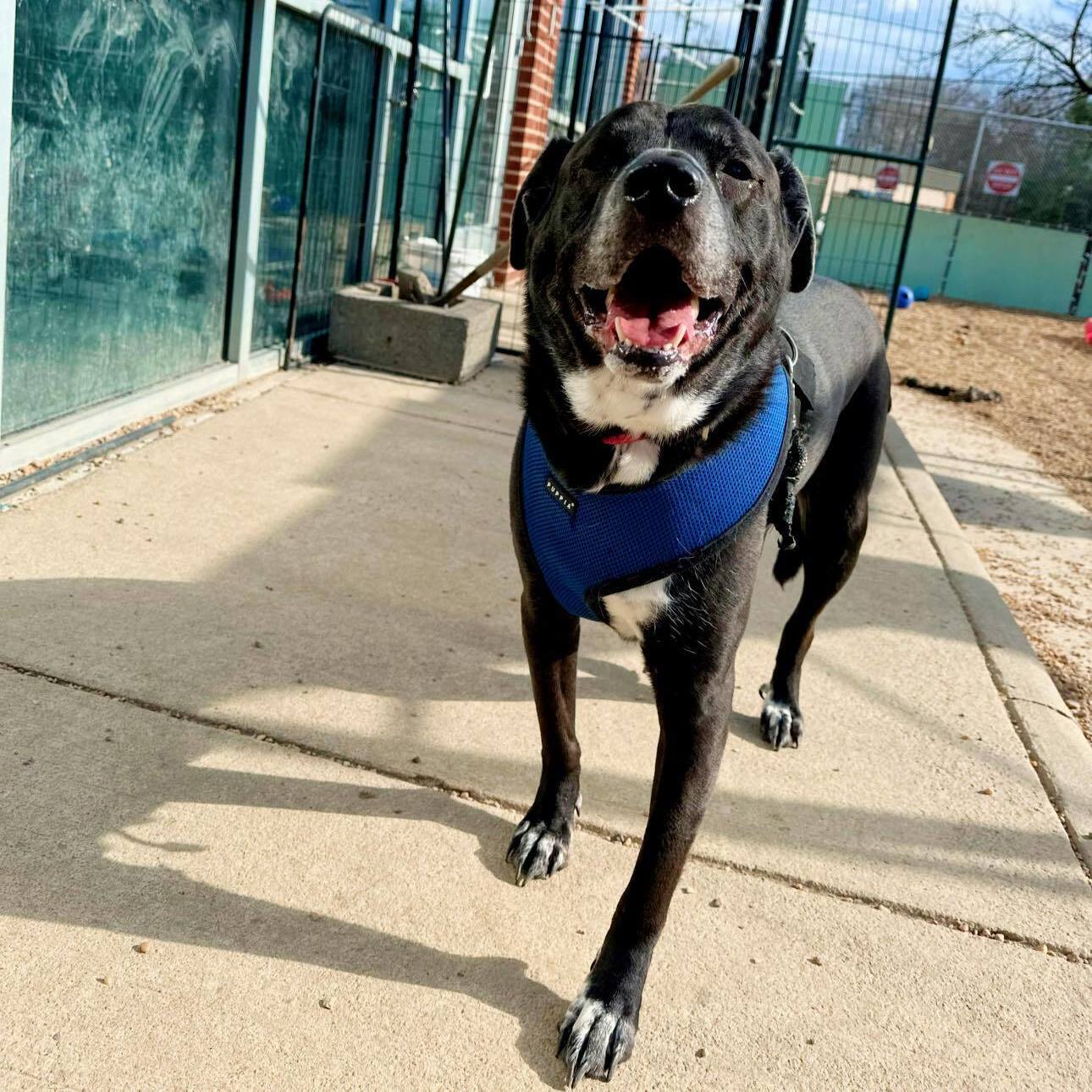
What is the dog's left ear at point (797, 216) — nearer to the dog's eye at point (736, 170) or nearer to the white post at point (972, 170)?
the dog's eye at point (736, 170)

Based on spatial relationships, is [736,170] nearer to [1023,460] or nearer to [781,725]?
[781,725]

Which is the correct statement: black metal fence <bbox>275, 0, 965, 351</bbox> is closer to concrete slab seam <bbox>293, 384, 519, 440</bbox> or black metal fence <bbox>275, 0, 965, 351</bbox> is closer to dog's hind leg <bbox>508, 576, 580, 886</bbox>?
concrete slab seam <bbox>293, 384, 519, 440</bbox>

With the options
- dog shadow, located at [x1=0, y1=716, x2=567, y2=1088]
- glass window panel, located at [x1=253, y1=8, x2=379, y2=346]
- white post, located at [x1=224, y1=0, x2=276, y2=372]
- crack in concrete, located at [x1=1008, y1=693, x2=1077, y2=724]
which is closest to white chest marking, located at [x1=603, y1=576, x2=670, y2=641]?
dog shadow, located at [x1=0, y1=716, x2=567, y2=1088]

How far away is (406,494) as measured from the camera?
4570 mm

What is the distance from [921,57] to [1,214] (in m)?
7.47

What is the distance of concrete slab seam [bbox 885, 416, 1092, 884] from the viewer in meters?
3.07

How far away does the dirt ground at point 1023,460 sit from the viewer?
4691 mm

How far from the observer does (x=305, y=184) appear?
19.0ft

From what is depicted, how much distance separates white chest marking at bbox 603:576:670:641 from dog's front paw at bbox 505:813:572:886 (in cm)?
53

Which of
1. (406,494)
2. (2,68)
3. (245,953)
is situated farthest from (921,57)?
(245,953)

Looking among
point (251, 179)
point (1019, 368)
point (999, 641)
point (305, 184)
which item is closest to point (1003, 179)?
point (1019, 368)

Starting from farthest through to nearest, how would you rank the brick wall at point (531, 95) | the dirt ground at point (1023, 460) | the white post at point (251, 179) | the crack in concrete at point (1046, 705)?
1. the brick wall at point (531, 95)
2. the white post at point (251, 179)
3. the dirt ground at point (1023, 460)
4. the crack in concrete at point (1046, 705)

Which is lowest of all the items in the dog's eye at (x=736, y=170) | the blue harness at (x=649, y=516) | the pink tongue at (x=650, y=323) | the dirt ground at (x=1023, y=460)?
the dirt ground at (x=1023, y=460)

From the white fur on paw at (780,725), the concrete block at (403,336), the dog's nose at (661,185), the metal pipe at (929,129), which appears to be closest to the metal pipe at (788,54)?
the metal pipe at (929,129)
